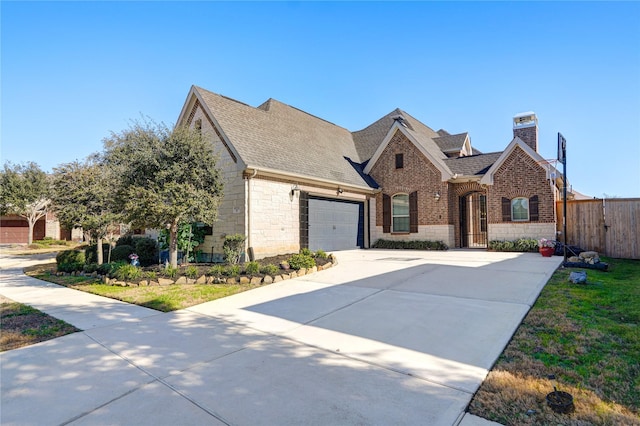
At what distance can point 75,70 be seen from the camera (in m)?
10.0

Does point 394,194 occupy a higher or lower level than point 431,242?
higher

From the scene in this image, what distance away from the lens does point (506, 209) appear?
611 inches

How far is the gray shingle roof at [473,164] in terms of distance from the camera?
54.7ft

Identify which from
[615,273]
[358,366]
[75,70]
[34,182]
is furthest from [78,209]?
[34,182]

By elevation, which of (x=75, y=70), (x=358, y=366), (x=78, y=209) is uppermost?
(x=75, y=70)

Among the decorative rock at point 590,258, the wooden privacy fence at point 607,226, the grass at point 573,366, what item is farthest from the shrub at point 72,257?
the wooden privacy fence at point 607,226

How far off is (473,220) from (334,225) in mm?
9264

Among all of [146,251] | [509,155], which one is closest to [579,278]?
[509,155]

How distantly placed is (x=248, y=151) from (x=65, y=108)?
6.30 metres

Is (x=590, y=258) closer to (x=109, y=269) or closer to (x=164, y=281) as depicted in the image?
(x=164, y=281)

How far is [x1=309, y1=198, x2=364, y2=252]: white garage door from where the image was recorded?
14719 mm

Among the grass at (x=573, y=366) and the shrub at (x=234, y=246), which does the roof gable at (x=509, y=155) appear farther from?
the shrub at (x=234, y=246)

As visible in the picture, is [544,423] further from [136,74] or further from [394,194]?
[394,194]

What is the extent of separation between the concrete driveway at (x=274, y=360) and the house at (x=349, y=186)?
231 inches
